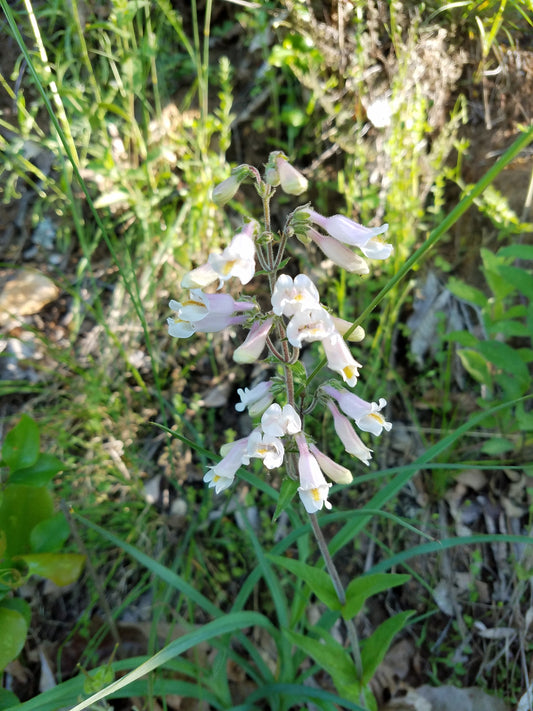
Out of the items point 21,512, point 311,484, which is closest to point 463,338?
point 311,484

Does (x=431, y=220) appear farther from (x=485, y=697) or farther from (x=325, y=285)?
(x=485, y=697)

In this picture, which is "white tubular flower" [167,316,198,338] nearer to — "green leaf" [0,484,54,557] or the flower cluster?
the flower cluster

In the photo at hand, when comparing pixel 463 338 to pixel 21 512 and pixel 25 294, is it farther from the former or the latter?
pixel 25 294

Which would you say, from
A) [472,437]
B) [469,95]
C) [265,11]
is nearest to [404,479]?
[472,437]

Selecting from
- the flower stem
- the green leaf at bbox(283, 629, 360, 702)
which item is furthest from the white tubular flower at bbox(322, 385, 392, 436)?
the green leaf at bbox(283, 629, 360, 702)

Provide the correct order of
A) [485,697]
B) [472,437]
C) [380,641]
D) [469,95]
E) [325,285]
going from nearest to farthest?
[380,641]
[485,697]
[472,437]
[469,95]
[325,285]

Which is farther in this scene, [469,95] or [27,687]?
[469,95]
